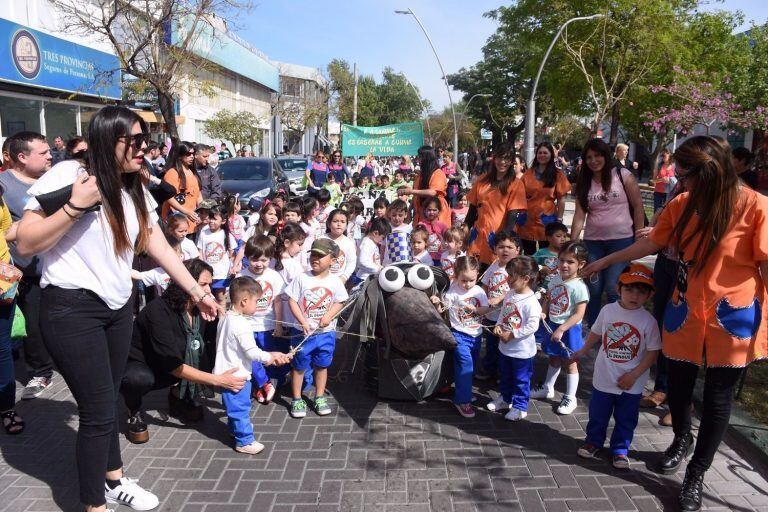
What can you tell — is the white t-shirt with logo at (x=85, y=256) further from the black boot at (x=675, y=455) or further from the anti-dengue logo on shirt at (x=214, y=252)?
the anti-dengue logo on shirt at (x=214, y=252)

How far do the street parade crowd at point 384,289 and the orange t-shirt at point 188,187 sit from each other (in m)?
0.48

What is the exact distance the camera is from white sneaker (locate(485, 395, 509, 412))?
445 cm

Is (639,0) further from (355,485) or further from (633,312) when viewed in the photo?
(355,485)

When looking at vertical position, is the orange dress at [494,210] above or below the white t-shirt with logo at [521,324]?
above

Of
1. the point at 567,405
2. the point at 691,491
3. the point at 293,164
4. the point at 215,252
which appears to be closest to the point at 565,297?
the point at 567,405

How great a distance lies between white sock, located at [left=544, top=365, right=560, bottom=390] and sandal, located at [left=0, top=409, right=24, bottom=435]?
12.5 ft

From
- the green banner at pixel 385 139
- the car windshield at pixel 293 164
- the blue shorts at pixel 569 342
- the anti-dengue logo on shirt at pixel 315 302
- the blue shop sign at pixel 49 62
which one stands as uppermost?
the blue shop sign at pixel 49 62

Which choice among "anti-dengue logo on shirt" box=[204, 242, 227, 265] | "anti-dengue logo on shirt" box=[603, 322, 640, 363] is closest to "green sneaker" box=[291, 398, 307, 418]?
"anti-dengue logo on shirt" box=[603, 322, 640, 363]

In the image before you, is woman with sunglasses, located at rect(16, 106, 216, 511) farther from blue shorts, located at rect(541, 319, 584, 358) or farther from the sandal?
blue shorts, located at rect(541, 319, 584, 358)

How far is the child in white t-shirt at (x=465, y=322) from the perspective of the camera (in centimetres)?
437

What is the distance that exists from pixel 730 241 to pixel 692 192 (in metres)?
0.31

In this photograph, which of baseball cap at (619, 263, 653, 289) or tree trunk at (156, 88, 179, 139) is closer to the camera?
baseball cap at (619, 263, 653, 289)

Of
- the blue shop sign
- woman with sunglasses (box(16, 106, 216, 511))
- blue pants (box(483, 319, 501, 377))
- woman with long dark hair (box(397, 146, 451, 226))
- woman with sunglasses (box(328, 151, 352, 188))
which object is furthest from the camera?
the blue shop sign

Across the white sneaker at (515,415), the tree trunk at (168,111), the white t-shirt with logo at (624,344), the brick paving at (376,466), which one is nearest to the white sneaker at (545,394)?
the brick paving at (376,466)
